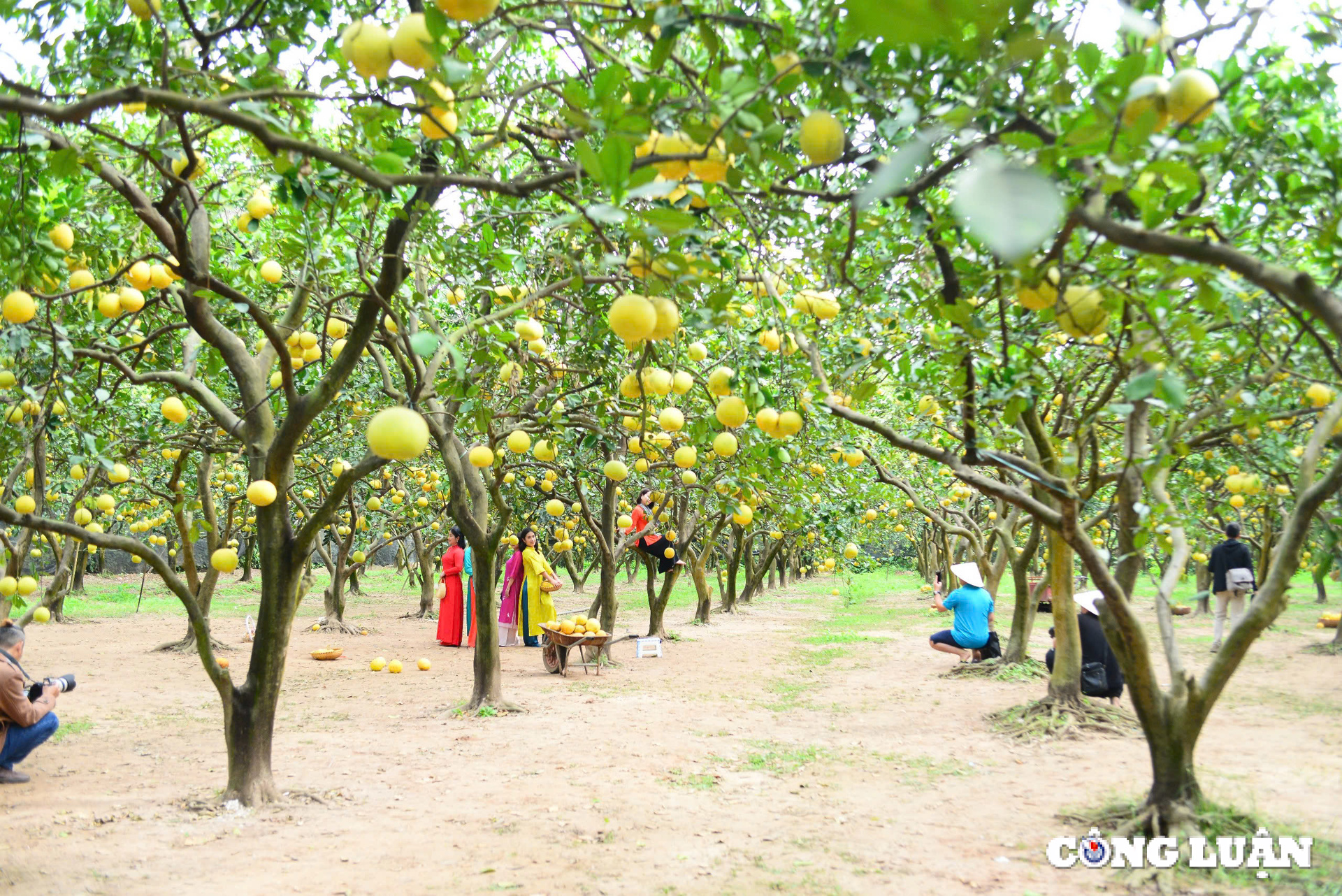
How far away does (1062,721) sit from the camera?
666 centimetres

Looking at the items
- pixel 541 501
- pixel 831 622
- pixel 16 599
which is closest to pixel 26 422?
pixel 16 599

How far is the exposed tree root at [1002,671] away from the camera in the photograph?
9.23m

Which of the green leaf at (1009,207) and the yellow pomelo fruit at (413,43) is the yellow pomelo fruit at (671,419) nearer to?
the yellow pomelo fruit at (413,43)

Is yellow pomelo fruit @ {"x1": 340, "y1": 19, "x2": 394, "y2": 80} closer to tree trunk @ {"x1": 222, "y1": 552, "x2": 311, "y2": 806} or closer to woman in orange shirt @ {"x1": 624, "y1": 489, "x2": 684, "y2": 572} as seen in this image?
tree trunk @ {"x1": 222, "y1": 552, "x2": 311, "y2": 806}

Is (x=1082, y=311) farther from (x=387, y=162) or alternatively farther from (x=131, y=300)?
(x=131, y=300)

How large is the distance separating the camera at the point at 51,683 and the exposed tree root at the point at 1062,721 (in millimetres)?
6597

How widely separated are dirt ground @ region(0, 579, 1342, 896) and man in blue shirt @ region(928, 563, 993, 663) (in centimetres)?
48

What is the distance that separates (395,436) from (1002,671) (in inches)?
344

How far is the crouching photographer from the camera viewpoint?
204 inches

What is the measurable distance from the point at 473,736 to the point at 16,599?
3.47m

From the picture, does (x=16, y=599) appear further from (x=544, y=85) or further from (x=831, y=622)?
(x=831, y=622)

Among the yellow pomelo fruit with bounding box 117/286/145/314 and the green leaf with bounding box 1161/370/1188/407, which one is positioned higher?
the yellow pomelo fruit with bounding box 117/286/145/314

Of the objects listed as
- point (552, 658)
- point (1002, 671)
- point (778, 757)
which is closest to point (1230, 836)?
point (778, 757)

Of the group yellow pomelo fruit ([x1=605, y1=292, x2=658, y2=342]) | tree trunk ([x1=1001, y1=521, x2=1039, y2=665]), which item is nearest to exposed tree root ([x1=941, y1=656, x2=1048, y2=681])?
tree trunk ([x1=1001, y1=521, x2=1039, y2=665])
